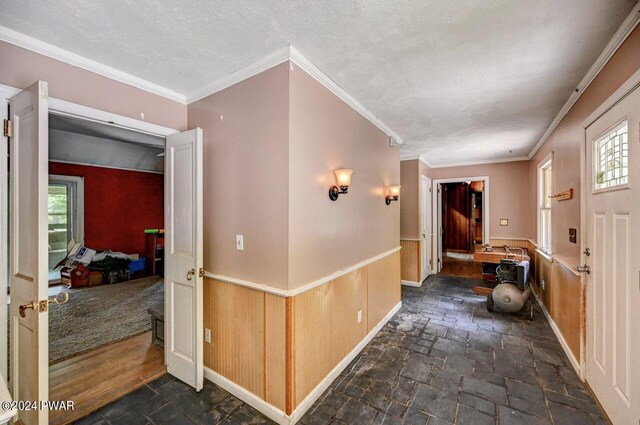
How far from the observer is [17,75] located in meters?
1.63

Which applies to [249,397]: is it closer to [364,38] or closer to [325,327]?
[325,327]

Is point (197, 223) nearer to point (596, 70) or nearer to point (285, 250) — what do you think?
point (285, 250)

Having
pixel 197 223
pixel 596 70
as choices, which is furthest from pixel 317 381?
pixel 596 70

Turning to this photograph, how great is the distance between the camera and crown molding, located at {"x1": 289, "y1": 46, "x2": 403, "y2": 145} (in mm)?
1831

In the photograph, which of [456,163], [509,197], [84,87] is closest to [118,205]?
[84,87]

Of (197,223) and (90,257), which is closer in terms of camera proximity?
(197,223)

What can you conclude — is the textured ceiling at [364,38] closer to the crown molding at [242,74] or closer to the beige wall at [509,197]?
the crown molding at [242,74]

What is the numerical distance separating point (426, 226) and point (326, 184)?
13.3 ft

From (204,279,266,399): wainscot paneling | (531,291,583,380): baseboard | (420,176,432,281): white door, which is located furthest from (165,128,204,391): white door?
(420,176,432,281): white door

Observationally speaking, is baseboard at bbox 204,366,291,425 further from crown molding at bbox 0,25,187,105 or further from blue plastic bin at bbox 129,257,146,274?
blue plastic bin at bbox 129,257,146,274

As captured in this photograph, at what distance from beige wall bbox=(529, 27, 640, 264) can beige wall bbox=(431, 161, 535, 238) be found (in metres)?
1.59

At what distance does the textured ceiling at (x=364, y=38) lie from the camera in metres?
1.41

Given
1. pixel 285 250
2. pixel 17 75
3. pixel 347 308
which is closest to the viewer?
pixel 17 75

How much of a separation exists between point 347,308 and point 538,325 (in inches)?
105
